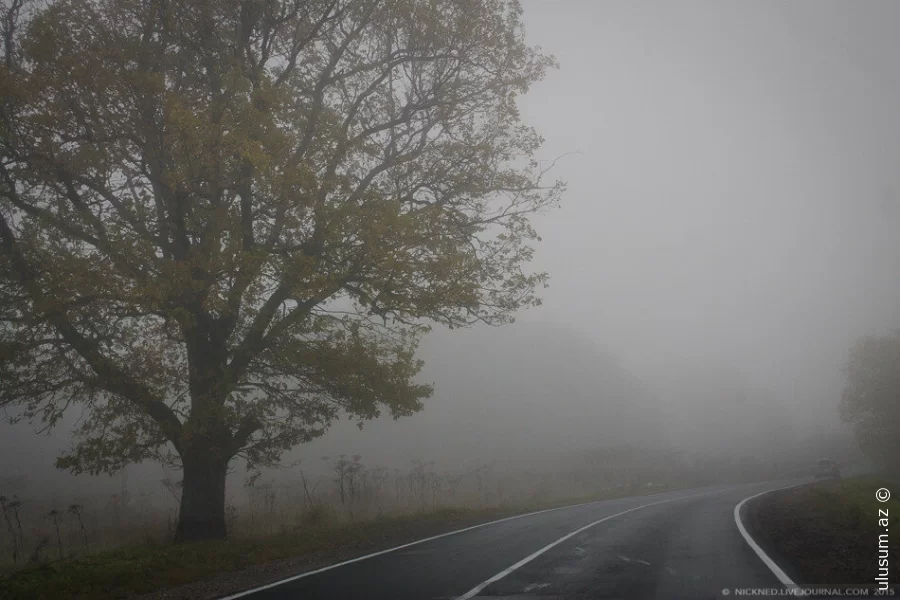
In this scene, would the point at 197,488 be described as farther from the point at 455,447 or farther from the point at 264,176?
the point at 455,447

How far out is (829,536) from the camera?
37.8ft

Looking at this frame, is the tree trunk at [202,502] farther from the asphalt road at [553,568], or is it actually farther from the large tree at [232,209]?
the asphalt road at [553,568]

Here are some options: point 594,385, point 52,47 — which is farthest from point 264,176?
point 594,385

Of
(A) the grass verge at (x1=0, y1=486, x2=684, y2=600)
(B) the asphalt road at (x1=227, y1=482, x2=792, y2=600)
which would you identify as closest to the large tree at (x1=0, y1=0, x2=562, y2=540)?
(A) the grass verge at (x1=0, y1=486, x2=684, y2=600)

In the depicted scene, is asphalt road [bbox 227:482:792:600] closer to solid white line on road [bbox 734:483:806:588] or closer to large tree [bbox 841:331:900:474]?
solid white line on road [bbox 734:483:806:588]

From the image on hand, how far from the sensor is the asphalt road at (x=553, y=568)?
25.0 ft

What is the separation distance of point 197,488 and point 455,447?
50113 mm

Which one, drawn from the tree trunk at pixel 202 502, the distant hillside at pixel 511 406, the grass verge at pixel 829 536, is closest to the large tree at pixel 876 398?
the distant hillside at pixel 511 406

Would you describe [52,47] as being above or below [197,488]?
above

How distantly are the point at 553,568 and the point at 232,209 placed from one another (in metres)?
9.99

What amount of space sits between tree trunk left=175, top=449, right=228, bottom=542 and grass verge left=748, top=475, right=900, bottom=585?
11.3 m

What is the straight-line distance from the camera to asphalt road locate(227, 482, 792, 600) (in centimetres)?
763

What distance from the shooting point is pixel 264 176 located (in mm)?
11398

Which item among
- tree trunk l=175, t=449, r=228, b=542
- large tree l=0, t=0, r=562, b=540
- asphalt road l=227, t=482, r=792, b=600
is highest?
large tree l=0, t=0, r=562, b=540
